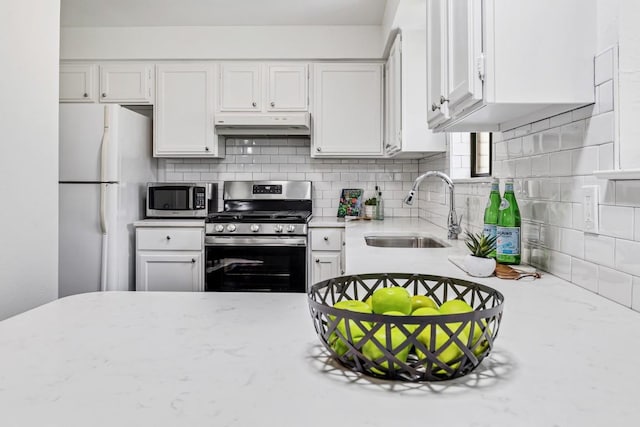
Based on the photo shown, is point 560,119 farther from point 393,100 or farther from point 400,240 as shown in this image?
point 393,100

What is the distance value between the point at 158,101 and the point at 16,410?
11.9 ft

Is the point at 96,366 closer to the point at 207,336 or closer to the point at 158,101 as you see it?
the point at 207,336

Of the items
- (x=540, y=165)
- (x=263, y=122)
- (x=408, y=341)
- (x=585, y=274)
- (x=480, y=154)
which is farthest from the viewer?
(x=263, y=122)

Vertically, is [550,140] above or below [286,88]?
below

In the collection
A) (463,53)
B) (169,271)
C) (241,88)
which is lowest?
(169,271)

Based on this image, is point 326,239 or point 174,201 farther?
point 174,201

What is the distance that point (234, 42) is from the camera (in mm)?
3855

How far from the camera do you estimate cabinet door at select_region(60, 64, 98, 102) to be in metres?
3.92

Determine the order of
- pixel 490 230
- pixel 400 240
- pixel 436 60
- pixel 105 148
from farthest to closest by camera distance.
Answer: pixel 105 148 → pixel 400 240 → pixel 436 60 → pixel 490 230

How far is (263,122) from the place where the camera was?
3703mm

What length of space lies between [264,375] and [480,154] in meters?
2.35

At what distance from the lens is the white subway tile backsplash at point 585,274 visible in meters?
1.27

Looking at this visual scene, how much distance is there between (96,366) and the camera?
703 mm

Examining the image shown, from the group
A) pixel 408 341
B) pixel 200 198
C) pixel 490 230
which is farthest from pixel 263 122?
pixel 408 341
